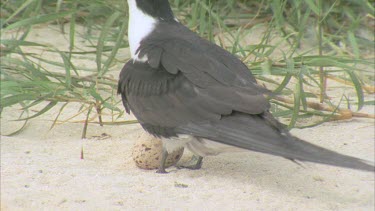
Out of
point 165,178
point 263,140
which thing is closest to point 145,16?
point 165,178

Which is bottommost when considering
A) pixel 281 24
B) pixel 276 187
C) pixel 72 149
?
pixel 72 149

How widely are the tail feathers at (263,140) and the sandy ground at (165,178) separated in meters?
0.18

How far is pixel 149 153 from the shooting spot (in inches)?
123

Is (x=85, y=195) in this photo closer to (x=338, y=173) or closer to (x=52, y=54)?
(x=338, y=173)

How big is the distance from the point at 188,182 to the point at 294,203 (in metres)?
0.39

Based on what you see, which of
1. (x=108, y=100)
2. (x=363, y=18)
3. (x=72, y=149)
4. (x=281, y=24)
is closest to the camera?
(x=72, y=149)

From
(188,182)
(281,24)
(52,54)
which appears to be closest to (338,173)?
(188,182)

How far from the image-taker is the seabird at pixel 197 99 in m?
2.66

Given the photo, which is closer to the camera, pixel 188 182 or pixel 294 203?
pixel 294 203

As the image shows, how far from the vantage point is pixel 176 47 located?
9.97ft

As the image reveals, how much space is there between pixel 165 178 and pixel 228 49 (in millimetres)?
1234

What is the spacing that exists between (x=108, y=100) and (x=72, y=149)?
0.53 m

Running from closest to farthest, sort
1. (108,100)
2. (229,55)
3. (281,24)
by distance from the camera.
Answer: (229,55), (108,100), (281,24)

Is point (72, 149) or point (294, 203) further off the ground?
point (294, 203)
